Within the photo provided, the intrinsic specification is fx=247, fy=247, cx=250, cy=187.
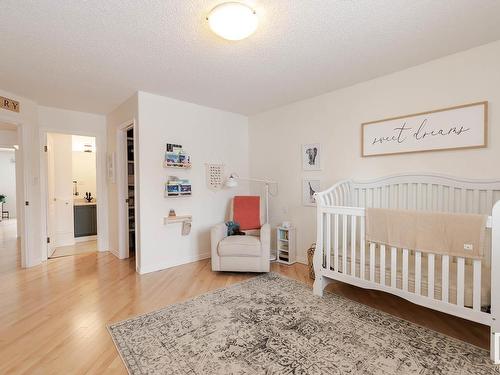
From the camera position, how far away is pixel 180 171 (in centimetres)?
341

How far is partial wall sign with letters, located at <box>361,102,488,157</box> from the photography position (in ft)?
6.98

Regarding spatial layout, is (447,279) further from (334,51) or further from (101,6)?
(101,6)

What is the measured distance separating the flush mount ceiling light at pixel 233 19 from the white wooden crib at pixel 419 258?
60.1 inches

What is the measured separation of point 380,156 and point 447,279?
4.63ft

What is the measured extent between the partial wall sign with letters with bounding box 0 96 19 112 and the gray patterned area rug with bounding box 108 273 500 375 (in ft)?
9.73

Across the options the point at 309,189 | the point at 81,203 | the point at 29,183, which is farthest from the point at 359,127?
the point at 81,203

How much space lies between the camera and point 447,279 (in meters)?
1.69

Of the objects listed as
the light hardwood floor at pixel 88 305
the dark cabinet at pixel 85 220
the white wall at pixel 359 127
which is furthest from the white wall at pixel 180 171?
the dark cabinet at pixel 85 220

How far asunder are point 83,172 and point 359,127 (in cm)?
575

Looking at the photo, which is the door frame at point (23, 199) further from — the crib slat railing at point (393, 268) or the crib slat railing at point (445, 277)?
the crib slat railing at point (445, 277)

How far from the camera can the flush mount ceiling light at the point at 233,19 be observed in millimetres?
1505

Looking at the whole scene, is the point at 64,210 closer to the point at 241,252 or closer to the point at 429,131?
Answer: the point at 241,252

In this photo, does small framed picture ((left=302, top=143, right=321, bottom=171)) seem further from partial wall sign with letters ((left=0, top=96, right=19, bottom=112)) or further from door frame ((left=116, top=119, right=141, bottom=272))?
partial wall sign with letters ((left=0, top=96, right=19, bottom=112))

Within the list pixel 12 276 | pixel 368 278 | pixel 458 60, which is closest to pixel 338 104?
pixel 458 60
